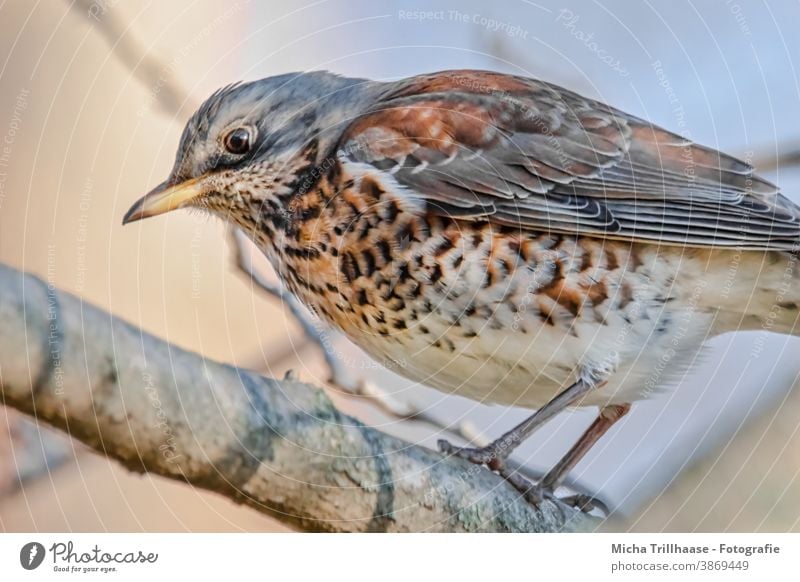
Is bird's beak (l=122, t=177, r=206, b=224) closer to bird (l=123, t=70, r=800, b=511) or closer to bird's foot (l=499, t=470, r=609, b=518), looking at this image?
bird (l=123, t=70, r=800, b=511)

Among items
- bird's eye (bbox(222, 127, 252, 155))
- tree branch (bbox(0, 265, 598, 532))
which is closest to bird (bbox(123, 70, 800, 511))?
bird's eye (bbox(222, 127, 252, 155))

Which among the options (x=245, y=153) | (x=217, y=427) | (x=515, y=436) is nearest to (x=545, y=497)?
(x=515, y=436)

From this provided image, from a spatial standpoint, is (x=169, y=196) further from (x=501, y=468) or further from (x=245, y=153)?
(x=501, y=468)

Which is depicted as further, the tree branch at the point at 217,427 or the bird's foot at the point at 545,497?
the bird's foot at the point at 545,497

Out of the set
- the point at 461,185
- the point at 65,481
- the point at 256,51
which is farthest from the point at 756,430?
the point at 65,481

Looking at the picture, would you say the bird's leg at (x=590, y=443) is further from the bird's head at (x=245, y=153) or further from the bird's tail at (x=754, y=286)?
the bird's head at (x=245, y=153)

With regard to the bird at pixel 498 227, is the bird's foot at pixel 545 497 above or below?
below

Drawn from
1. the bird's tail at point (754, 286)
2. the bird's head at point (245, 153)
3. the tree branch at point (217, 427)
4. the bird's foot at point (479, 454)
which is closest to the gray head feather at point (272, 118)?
the bird's head at point (245, 153)
